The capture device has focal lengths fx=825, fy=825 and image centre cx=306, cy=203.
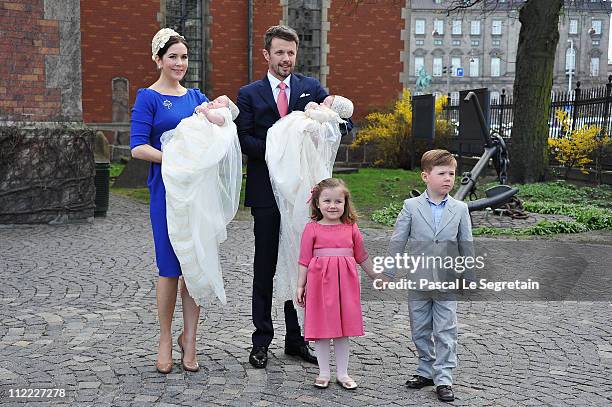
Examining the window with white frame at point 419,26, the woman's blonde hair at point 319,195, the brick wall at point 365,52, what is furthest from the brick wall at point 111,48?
the window with white frame at point 419,26

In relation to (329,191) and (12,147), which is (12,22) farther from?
(329,191)

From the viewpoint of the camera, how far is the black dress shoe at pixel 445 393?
4.32 meters

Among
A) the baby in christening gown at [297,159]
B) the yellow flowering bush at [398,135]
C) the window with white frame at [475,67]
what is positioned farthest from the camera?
the window with white frame at [475,67]

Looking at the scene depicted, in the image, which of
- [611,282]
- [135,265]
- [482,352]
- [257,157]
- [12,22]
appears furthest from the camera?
[12,22]

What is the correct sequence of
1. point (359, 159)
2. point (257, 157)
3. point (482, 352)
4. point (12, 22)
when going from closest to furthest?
point (257, 157)
point (482, 352)
point (12, 22)
point (359, 159)

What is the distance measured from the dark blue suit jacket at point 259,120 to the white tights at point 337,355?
3.02 ft

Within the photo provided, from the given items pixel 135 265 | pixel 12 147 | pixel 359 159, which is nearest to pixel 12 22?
pixel 12 147

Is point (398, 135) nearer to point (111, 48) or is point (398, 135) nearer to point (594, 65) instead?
point (111, 48)

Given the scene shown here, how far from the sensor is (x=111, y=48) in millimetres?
22250

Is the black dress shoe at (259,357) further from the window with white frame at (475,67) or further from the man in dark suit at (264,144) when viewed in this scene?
the window with white frame at (475,67)

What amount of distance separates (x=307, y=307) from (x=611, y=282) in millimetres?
4252

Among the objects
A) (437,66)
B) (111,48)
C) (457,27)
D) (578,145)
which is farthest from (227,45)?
(457,27)

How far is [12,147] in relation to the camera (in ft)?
34.9

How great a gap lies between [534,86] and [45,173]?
9.37m
